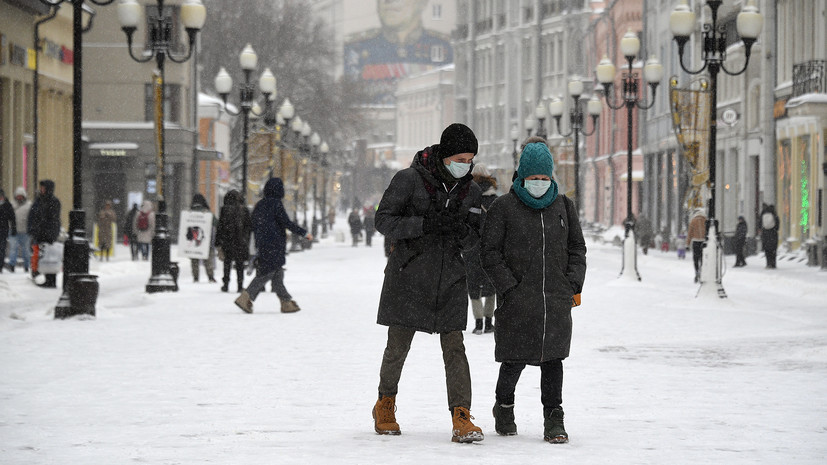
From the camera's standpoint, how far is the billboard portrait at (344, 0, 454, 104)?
169750mm

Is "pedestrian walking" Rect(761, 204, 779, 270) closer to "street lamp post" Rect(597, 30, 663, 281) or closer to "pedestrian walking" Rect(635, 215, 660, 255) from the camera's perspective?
"street lamp post" Rect(597, 30, 663, 281)

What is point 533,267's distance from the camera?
8227 millimetres

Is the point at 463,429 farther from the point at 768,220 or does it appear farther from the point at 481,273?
the point at 768,220

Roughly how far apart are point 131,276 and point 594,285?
9.31 m

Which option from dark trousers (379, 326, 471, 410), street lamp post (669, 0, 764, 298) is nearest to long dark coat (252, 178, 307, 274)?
street lamp post (669, 0, 764, 298)

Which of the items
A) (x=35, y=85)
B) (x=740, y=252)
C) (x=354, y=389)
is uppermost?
(x=35, y=85)

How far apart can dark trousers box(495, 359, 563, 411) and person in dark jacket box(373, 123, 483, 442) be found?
0.64 ft

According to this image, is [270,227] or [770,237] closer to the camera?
[270,227]

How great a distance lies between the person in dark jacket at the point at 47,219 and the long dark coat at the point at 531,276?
18525 mm

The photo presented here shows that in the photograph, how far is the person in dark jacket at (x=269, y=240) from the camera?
61.7 ft

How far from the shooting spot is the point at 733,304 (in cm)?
2136

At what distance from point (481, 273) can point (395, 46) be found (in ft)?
552

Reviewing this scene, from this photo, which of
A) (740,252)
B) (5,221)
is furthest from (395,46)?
(5,221)

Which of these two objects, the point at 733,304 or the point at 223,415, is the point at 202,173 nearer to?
the point at 733,304
